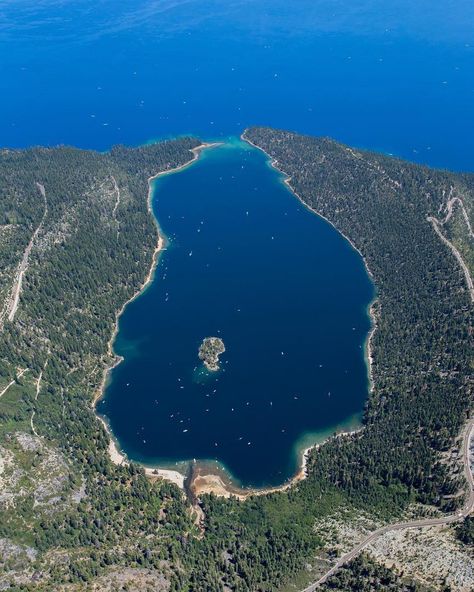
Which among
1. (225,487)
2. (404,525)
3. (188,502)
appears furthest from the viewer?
(225,487)

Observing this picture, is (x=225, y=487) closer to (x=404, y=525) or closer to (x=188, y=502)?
(x=188, y=502)

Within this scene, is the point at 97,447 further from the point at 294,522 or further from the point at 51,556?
the point at 294,522

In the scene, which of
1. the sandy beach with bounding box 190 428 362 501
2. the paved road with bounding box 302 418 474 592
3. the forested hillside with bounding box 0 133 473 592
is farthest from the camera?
the sandy beach with bounding box 190 428 362 501

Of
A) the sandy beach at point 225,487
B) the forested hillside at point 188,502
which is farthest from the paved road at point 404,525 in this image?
the sandy beach at point 225,487

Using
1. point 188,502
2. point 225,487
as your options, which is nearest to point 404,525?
point 225,487

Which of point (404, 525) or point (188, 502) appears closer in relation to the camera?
point (404, 525)

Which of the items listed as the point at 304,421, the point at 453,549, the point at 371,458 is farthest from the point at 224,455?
the point at 453,549

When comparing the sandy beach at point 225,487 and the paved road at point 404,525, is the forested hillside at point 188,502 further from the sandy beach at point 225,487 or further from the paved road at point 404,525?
the sandy beach at point 225,487

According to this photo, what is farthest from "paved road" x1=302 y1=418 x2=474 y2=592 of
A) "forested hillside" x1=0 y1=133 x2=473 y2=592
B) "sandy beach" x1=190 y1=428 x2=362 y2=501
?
"sandy beach" x1=190 y1=428 x2=362 y2=501

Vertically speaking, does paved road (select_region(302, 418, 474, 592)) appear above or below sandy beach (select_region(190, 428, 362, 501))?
above

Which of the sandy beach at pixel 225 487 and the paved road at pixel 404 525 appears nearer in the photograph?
the paved road at pixel 404 525

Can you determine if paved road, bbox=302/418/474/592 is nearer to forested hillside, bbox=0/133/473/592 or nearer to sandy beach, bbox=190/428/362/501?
forested hillside, bbox=0/133/473/592
